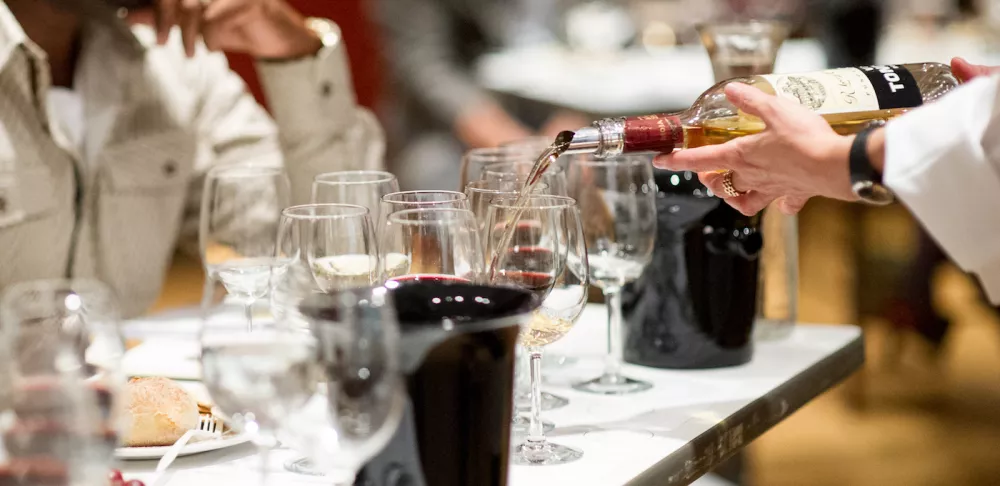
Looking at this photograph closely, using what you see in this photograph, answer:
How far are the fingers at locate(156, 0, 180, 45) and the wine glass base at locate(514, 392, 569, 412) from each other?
3.50ft

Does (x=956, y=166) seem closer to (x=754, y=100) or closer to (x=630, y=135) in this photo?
(x=754, y=100)

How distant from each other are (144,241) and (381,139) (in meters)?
0.56

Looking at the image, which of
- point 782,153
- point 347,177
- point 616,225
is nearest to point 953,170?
point 782,153

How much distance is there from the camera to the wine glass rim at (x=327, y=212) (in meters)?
1.05

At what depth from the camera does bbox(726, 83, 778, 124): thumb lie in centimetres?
104

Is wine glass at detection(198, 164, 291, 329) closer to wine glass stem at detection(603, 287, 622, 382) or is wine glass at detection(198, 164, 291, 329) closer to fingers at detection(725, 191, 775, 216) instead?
wine glass stem at detection(603, 287, 622, 382)

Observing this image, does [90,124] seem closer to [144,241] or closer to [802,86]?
[144,241]

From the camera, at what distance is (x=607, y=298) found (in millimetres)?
1410

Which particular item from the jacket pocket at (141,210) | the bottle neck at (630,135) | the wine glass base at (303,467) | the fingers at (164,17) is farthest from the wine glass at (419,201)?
the jacket pocket at (141,210)

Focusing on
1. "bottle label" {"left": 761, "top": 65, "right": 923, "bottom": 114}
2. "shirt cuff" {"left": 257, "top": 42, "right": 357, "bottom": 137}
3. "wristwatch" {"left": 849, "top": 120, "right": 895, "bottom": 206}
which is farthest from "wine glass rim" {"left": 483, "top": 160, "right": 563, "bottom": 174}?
"shirt cuff" {"left": 257, "top": 42, "right": 357, "bottom": 137}

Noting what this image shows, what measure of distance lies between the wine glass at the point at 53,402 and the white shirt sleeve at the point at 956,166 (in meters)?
0.64

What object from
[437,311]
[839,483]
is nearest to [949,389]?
[839,483]

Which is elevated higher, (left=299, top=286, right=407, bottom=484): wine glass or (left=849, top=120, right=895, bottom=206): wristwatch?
(left=849, top=120, right=895, bottom=206): wristwatch

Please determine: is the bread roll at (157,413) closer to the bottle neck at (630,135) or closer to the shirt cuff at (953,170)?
the bottle neck at (630,135)
